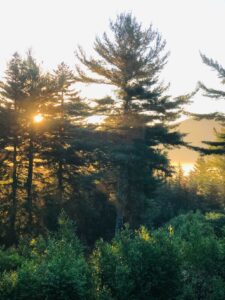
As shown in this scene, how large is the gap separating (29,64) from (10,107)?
370cm

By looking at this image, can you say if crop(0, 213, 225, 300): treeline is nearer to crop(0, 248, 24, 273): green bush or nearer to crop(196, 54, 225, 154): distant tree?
crop(0, 248, 24, 273): green bush

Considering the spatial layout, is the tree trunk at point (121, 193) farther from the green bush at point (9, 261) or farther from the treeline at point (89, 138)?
the green bush at point (9, 261)

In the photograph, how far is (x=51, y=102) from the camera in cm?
2975

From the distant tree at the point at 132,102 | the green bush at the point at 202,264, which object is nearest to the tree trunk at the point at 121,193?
the distant tree at the point at 132,102

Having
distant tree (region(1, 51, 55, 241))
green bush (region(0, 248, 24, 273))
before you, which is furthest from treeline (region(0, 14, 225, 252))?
green bush (region(0, 248, 24, 273))

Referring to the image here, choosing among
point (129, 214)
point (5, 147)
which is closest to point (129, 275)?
point (5, 147)

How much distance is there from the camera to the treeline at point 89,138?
2755 cm

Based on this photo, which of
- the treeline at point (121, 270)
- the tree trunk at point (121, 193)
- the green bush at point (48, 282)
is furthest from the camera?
the tree trunk at point (121, 193)

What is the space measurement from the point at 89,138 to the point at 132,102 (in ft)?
15.0

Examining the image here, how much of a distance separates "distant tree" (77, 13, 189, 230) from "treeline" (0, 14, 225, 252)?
0.08 metres

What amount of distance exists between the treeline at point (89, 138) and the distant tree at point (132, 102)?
8 centimetres

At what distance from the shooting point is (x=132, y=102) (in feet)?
103

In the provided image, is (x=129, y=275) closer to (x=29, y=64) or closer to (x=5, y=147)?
(x=5, y=147)

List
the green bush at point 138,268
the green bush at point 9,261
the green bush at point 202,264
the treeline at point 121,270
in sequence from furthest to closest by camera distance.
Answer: the green bush at point 202,264, the green bush at point 9,261, the green bush at point 138,268, the treeline at point 121,270
